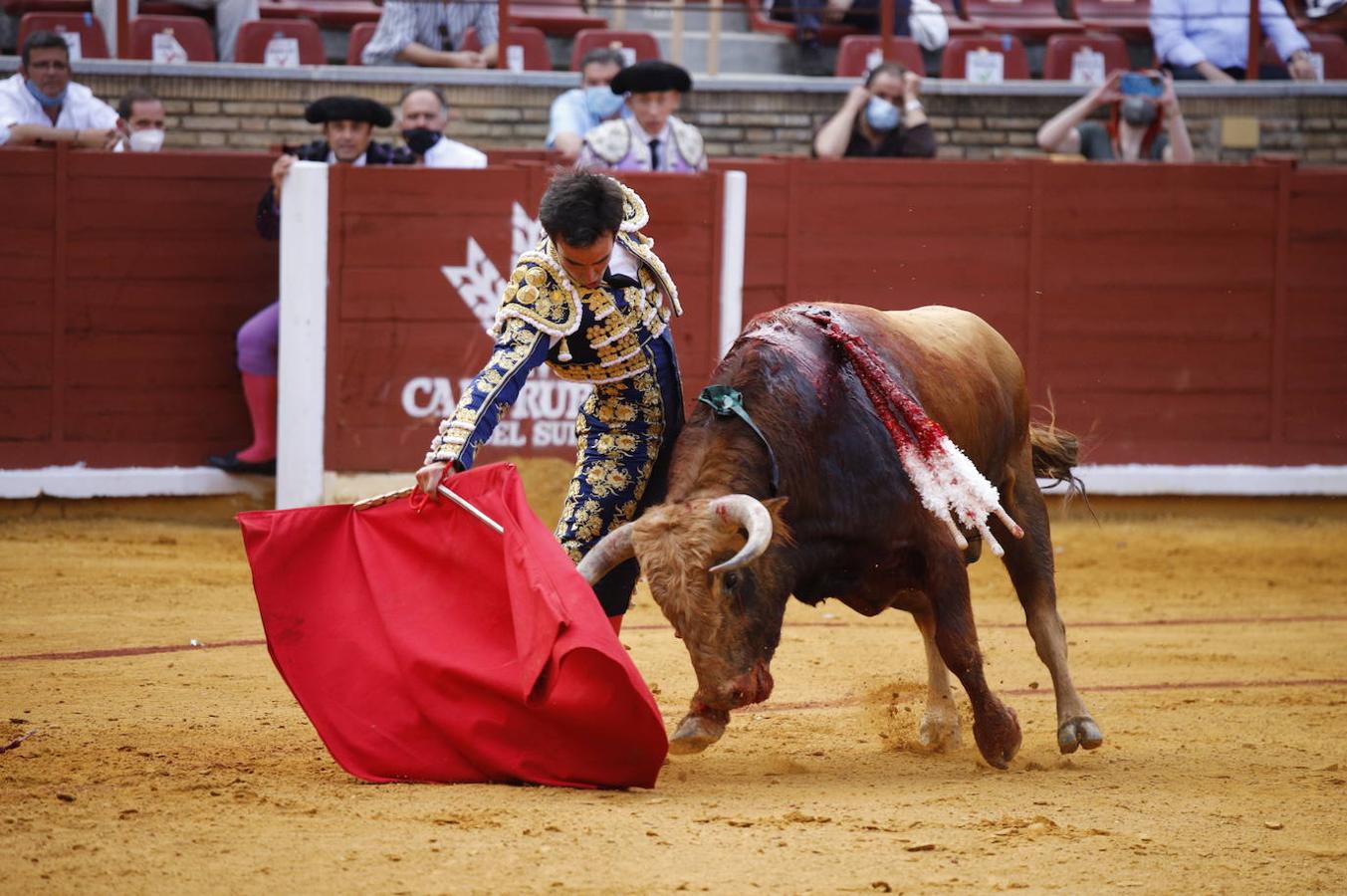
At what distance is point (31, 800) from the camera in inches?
136

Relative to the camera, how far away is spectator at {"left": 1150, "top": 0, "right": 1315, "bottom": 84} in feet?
33.2

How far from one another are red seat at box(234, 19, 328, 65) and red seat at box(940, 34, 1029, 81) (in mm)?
3421

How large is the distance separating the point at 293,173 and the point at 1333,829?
5.39m

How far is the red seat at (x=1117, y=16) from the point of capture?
10.8 metres

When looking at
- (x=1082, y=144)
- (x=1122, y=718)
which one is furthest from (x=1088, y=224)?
(x=1122, y=718)

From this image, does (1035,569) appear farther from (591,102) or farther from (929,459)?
(591,102)

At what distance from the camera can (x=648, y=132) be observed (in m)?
7.87

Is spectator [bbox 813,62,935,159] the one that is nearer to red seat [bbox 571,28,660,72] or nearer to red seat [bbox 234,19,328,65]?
red seat [bbox 571,28,660,72]

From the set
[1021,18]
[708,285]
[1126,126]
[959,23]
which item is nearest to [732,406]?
[708,285]

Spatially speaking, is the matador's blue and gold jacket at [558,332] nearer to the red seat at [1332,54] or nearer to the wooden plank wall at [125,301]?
the wooden plank wall at [125,301]

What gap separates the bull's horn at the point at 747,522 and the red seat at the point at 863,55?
21.6 feet

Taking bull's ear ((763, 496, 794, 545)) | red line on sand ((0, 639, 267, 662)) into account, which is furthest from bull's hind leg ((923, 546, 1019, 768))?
red line on sand ((0, 639, 267, 662))

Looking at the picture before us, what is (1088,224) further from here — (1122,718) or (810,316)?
(810,316)

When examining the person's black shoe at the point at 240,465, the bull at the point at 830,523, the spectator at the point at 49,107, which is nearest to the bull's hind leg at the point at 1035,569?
the bull at the point at 830,523
